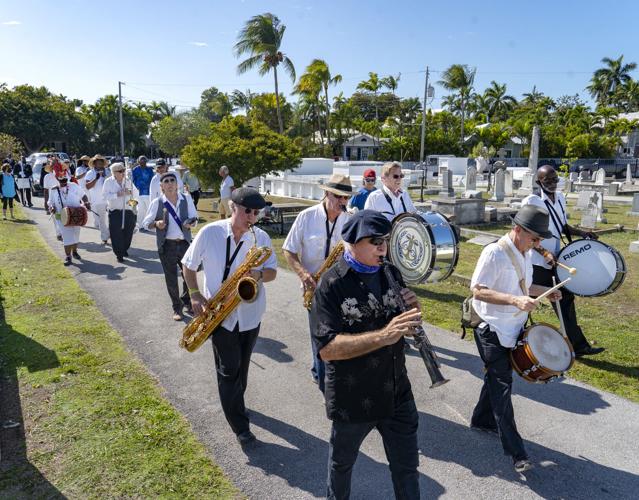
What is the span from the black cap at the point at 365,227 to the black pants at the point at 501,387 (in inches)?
67.2

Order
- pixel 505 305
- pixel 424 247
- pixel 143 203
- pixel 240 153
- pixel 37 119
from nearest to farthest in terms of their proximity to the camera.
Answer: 1. pixel 505 305
2. pixel 424 247
3. pixel 143 203
4. pixel 240 153
5. pixel 37 119

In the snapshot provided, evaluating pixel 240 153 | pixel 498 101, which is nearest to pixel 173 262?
pixel 240 153

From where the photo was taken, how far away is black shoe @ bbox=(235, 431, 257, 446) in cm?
427

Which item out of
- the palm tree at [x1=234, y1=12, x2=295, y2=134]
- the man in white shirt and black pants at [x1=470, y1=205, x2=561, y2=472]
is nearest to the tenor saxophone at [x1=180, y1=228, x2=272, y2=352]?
the man in white shirt and black pants at [x1=470, y1=205, x2=561, y2=472]

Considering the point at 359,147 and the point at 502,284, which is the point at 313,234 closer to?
the point at 502,284

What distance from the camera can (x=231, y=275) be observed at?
4266mm

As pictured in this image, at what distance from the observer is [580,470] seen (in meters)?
3.94

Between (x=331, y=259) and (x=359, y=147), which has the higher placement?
(x=359, y=147)

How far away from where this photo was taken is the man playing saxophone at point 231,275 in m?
4.17

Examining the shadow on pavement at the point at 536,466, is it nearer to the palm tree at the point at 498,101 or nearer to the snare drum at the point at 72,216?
the snare drum at the point at 72,216

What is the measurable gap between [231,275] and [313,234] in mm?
1117

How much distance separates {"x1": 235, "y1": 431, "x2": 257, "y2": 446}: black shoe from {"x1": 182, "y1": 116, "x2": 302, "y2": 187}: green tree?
1422 cm

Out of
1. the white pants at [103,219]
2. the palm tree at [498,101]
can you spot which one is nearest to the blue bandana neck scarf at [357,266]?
the white pants at [103,219]

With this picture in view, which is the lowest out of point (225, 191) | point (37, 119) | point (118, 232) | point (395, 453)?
point (395, 453)
